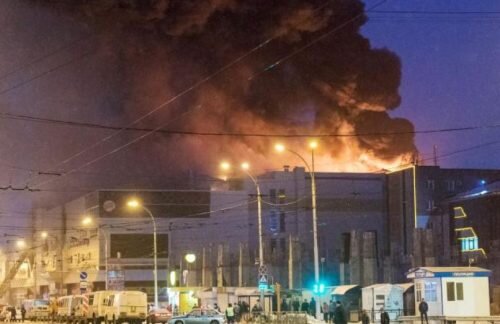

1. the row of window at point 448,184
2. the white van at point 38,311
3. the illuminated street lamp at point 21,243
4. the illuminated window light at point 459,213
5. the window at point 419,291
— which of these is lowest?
the white van at point 38,311

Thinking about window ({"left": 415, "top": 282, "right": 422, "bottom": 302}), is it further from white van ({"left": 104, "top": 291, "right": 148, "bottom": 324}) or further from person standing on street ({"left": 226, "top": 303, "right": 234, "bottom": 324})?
white van ({"left": 104, "top": 291, "right": 148, "bottom": 324})

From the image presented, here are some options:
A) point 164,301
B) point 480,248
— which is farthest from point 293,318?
point 164,301

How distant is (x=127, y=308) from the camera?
4988cm

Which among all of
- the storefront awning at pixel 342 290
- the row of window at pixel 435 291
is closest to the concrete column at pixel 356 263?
the storefront awning at pixel 342 290

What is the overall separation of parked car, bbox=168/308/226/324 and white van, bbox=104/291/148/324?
7293 mm

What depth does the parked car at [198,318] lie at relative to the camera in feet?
141

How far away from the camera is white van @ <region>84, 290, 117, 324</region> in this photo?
171 feet

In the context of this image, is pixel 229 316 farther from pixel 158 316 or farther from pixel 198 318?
pixel 158 316

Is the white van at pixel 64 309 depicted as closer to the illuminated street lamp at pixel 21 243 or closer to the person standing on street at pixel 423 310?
the person standing on street at pixel 423 310

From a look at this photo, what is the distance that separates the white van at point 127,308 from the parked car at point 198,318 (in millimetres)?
7293

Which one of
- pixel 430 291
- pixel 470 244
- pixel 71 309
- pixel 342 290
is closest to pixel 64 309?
pixel 71 309

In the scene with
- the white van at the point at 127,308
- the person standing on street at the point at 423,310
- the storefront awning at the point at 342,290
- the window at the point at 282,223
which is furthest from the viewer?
the window at the point at 282,223

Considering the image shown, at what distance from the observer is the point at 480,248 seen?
Result: 59438 millimetres

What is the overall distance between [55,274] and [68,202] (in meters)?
8.91
